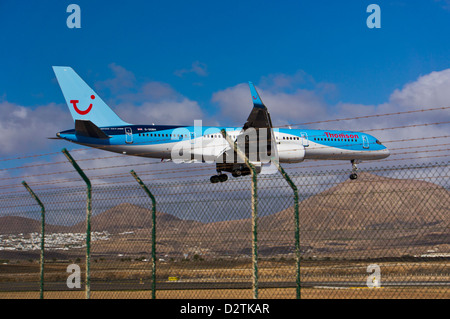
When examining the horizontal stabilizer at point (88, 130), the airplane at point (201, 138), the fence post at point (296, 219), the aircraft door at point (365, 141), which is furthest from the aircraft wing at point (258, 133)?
the fence post at point (296, 219)

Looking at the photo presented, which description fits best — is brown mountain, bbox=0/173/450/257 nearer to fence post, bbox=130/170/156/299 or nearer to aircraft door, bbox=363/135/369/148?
fence post, bbox=130/170/156/299

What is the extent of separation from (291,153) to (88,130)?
12343 millimetres

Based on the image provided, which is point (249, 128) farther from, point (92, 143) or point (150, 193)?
point (150, 193)

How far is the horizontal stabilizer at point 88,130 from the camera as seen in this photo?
97.6 ft

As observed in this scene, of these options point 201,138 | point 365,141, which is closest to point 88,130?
point 201,138

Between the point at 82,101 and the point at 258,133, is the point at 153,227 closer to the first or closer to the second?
the point at 258,133

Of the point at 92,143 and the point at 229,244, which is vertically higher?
the point at 92,143

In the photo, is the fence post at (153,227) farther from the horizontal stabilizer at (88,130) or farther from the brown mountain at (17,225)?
the horizontal stabilizer at (88,130)

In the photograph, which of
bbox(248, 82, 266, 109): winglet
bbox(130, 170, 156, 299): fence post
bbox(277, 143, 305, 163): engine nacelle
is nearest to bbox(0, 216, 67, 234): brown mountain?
bbox(130, 170, 156, 299): fence post

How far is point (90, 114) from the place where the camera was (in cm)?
3681

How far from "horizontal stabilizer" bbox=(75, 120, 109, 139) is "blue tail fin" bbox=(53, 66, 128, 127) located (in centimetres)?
516

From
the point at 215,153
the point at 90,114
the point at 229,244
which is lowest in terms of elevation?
the point at 229,244
